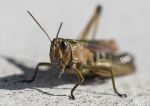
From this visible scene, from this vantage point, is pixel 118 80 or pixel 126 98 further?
pixel 118 80

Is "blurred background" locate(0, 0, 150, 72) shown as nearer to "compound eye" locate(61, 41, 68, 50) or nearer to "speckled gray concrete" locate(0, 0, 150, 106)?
"speckled gray concrete" locate(0, 0, 150, 106)

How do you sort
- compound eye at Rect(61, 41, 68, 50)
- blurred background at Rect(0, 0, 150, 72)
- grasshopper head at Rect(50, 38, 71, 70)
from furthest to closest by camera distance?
blurred background at Rect(0, 0, 150, 72)
compound eye at Rect(61, 41, 68, 50)
grasshopper head at Rect(50, 38, 71, 70)

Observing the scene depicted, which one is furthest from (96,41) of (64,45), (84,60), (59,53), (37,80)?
(59,53)

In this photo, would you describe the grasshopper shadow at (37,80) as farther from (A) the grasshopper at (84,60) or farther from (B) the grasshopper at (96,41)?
(B) the grasshopper at (96,41)

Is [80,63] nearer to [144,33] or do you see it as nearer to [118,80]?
[118,80]

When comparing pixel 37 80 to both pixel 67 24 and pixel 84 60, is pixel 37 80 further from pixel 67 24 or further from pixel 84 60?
pixel 67 24

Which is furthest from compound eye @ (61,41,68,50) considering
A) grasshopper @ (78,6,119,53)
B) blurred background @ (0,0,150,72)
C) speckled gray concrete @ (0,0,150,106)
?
blurred background @ (0,0,150,72)

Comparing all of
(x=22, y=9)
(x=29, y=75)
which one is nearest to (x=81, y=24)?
(x=22, y=9)
